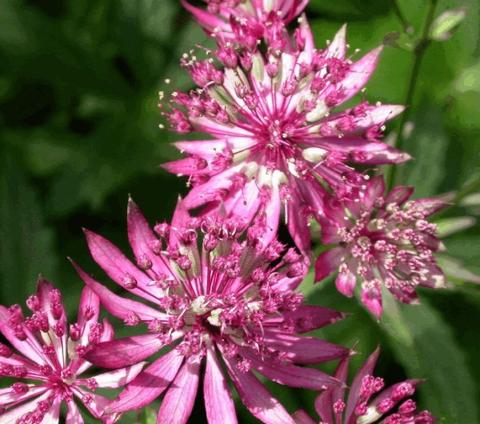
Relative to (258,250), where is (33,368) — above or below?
below

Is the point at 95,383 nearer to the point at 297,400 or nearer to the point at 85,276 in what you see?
the point at 85,276

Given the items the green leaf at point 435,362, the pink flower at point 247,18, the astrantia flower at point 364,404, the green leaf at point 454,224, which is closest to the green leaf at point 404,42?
the pink flower at point 247,18

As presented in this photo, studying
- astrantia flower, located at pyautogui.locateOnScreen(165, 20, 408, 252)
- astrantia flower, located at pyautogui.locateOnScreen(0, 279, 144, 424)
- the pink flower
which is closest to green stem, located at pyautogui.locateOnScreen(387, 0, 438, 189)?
astrantia flower, located at pyautogui.locateOnScreen(165, 20, 408, 252)

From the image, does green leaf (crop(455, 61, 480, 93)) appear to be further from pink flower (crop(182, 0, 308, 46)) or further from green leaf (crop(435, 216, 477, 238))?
pink flower (crop(182, 0, 308, 46))

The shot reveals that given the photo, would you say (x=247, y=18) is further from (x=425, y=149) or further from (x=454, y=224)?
(x=454, y=224)

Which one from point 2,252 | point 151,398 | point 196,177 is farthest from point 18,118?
point 151,398
